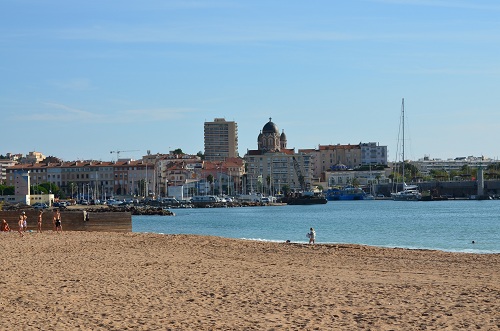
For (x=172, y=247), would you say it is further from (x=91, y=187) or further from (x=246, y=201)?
(x=91, y=187)

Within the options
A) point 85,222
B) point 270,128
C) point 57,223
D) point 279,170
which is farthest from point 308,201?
point 57,223

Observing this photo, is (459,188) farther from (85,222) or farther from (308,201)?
(85,222)

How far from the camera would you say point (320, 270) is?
66.7 feet

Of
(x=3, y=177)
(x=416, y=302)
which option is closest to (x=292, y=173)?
(x=3, y=177)

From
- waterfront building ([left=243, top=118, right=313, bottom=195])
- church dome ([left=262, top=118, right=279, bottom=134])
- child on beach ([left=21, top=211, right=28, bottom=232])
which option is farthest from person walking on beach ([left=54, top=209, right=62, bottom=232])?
church dome ([left=262, top=118, right=279, bottom=134])

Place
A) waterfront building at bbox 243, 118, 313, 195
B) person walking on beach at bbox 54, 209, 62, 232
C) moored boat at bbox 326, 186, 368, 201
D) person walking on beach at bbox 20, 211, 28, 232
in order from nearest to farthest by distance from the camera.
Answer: person walking on beach at bbox 20, 211, 28, 232, person walking on beach at bbox 54, 209, 62, 232, moored boat at bbox 326, 186, 368, 201, waterfront building at bbox 243, 118, 313, 195

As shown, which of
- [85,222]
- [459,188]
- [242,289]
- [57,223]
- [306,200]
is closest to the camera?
[242,289]

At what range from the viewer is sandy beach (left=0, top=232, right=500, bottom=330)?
12.9m

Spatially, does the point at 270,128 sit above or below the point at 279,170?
above

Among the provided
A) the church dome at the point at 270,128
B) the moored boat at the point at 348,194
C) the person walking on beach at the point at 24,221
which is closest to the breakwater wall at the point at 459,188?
the moored boat at the point at 348,194

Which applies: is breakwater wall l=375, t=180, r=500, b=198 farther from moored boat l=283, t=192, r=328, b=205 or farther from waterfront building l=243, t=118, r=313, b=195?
moored boat l=283, t=192, r=328, b=205

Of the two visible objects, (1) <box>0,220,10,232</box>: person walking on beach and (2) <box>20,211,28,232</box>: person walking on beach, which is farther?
(1) <box>0,220,10,232</box>: person walking on beach

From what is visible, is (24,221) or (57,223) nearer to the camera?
(24,221)

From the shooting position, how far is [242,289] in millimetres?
16344
